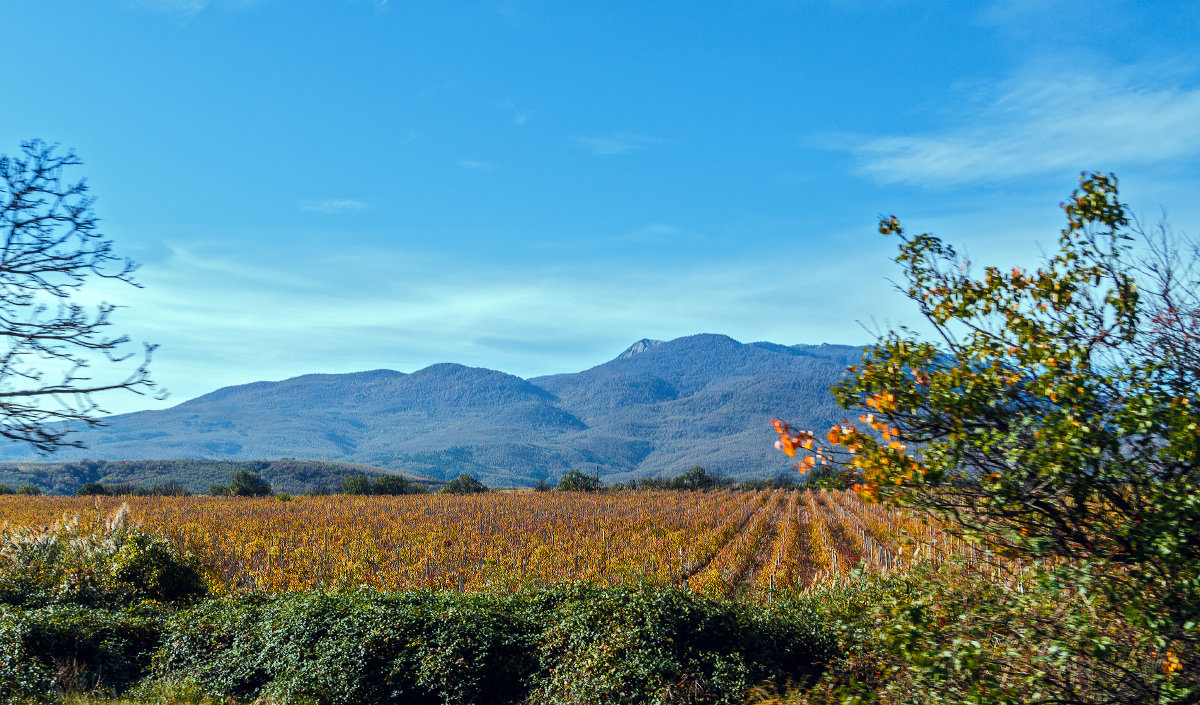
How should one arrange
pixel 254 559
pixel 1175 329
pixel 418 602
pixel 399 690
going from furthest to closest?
pixel 254 559 → pixel 418 602 → pixel 399 690 → pixel 1175 329

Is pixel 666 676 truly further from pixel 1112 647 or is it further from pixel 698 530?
pixel 698 530

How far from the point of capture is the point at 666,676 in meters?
9.19

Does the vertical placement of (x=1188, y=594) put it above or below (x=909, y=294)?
below

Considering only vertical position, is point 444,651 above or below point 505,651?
above

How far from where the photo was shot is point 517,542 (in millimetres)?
25406

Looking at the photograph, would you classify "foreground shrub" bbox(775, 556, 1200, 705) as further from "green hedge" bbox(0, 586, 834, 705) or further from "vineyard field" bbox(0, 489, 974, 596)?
"green hedge" bbox(0, 586, 834, 705)

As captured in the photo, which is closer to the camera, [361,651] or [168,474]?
[361,651]

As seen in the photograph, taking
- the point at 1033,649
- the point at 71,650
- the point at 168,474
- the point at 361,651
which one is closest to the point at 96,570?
the point at 71,650

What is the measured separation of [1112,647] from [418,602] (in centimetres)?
979

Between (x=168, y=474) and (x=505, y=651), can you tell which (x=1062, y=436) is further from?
(x=168, y=474)

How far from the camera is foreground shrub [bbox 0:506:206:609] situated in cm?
1450

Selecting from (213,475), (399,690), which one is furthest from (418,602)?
(213,475)

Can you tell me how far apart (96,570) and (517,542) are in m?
13.2

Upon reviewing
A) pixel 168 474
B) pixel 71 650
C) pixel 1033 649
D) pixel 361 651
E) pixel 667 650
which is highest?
pixel 1033 649
